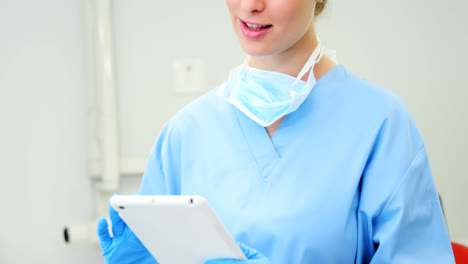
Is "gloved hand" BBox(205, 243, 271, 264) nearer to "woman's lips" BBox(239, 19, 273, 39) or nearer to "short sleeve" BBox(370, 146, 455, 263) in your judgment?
"short sleeve" BBox(370, 146, 455, 263)

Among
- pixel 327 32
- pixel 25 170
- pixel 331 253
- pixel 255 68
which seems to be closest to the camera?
pixel 331 253

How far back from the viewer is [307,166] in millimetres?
929

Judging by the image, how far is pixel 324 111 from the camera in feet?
3.18

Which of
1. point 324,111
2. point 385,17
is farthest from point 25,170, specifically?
point 385,17

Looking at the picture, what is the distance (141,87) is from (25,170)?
52 cm

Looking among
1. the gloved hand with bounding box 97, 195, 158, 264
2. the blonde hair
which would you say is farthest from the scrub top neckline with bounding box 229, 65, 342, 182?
the gloved hand with bounding box 97, 195, 158, 264

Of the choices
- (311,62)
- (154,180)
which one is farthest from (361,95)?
(154,180)

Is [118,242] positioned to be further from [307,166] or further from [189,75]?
[189,75]

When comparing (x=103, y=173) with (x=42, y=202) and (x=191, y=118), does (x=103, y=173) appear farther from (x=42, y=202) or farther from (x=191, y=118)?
(x=191, y=118)

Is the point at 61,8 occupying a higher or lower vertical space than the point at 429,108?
higher

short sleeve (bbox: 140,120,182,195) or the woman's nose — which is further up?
the woman's nose

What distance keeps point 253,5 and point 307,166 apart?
0.30 m

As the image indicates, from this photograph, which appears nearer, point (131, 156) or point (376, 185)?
point (376, 185)

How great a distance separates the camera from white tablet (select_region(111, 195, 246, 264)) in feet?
2.32
